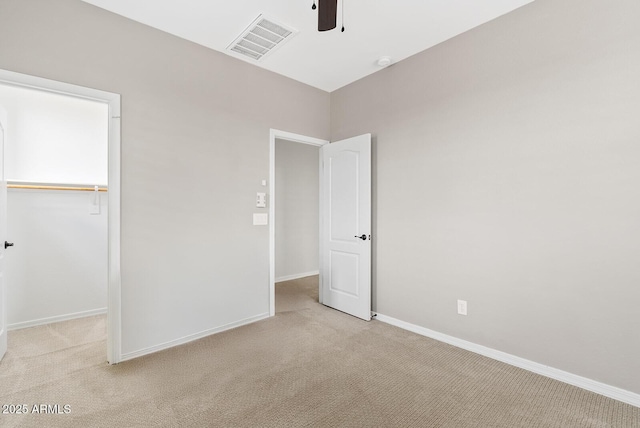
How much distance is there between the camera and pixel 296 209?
5.54 m

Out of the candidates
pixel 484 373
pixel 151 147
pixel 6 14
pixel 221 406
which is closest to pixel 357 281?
pixel 484 373

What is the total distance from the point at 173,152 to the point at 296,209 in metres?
3.02

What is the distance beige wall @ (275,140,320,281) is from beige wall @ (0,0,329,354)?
188 cm

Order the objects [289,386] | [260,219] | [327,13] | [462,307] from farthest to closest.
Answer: [260,219] → [462,307] → [289,386] → [327,13]

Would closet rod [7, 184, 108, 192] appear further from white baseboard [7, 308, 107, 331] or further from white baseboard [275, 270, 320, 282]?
white baseboard [275, 270, 320, 282]

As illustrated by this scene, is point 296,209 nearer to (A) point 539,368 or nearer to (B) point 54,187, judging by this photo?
(B) point 54,187

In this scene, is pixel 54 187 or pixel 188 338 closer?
pixel 188 338

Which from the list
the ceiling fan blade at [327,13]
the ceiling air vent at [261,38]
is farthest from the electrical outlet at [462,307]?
the ceiling air vent at [261,38]

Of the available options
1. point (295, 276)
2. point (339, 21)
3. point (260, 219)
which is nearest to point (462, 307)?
point (260, 219)

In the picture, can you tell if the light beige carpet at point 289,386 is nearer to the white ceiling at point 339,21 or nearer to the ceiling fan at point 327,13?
the ceiling fan at point 327,13

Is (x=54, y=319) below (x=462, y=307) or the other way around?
below

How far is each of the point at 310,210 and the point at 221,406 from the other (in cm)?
413

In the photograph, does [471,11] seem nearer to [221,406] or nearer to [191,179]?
[191,179]

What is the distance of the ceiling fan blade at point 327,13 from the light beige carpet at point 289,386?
230 cm
